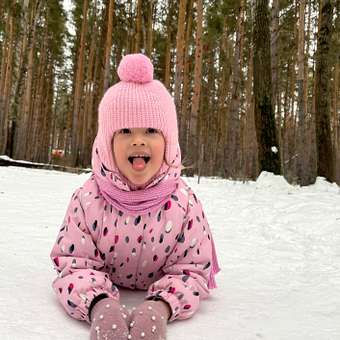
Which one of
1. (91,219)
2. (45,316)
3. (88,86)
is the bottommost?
(45,316)

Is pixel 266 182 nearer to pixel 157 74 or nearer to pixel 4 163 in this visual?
pixel 4 163

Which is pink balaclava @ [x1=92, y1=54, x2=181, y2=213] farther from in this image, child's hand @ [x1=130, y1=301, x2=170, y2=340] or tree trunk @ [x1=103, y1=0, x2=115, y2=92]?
tree trunk @ [x1=103, y1=0, x2=115, y2=92]

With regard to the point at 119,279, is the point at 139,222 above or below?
above

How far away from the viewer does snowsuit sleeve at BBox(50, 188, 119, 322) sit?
4.30ft

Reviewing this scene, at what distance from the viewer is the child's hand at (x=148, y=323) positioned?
111 cm

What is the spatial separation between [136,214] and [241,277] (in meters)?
0.83

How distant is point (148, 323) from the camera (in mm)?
1132

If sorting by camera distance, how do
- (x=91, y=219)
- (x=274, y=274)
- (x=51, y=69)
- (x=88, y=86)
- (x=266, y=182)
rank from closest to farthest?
(x=91, y=219)
(x=274, y=274)
(x=266, y=182)
(x=88, y=86)
(x=51, y=69)

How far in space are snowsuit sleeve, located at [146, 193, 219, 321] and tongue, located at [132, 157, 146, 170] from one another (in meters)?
0.29

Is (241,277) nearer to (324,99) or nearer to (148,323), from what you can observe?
(148,323)

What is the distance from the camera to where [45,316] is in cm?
132

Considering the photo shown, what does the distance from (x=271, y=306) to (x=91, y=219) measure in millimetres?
784

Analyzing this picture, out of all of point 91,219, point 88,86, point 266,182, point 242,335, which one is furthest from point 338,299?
point 88,86

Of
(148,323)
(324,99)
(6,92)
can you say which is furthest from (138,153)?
(6,92)
